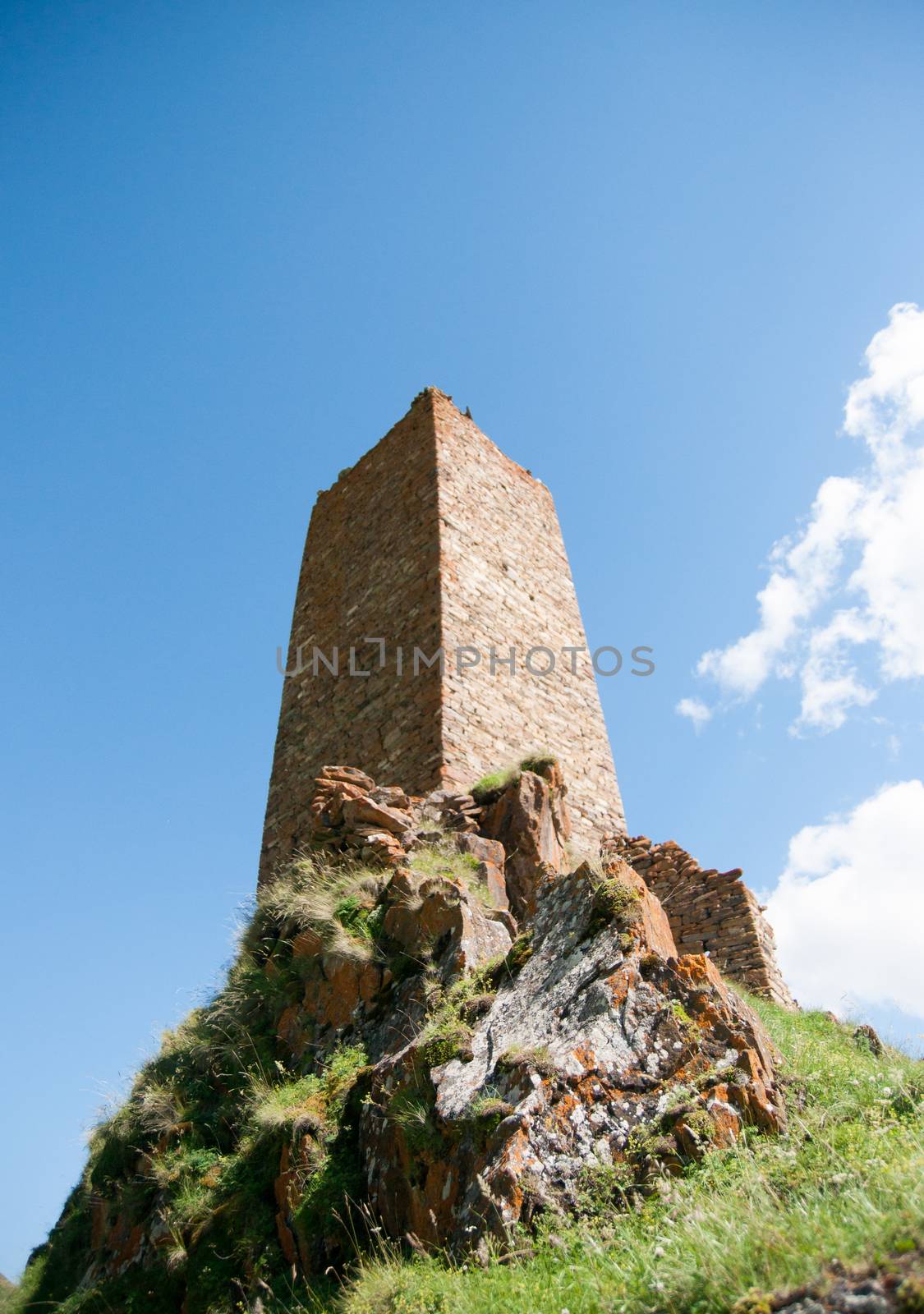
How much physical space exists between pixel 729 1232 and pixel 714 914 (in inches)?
244

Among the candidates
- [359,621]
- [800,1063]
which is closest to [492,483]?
[359,621]

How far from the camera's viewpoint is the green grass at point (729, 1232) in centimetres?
201

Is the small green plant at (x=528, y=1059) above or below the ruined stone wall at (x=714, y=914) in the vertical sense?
below

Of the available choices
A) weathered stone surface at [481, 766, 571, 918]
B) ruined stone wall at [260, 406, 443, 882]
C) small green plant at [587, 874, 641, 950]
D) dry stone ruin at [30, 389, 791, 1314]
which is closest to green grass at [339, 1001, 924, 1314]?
dry stone ruin at [30, 389, 791, 1314]

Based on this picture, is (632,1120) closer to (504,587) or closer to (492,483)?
(504,587)

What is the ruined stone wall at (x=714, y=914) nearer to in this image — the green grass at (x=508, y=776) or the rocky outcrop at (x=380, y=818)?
the green grass at (x=508, y=776)

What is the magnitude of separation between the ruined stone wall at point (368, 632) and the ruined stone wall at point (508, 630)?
0.84 feet

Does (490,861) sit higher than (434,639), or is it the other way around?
(434,639)

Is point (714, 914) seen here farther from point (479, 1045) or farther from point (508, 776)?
→ point (479, 1045)

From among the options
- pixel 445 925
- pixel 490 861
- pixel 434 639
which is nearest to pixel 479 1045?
pixel 445 925

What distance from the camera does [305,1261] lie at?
3832mm

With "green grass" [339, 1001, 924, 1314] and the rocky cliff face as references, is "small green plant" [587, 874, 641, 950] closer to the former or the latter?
the rocky cliff face

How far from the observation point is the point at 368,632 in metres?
10.0

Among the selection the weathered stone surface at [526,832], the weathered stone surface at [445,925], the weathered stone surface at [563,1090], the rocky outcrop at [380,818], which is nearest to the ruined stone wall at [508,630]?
the rocky outcrop at [380,818]
